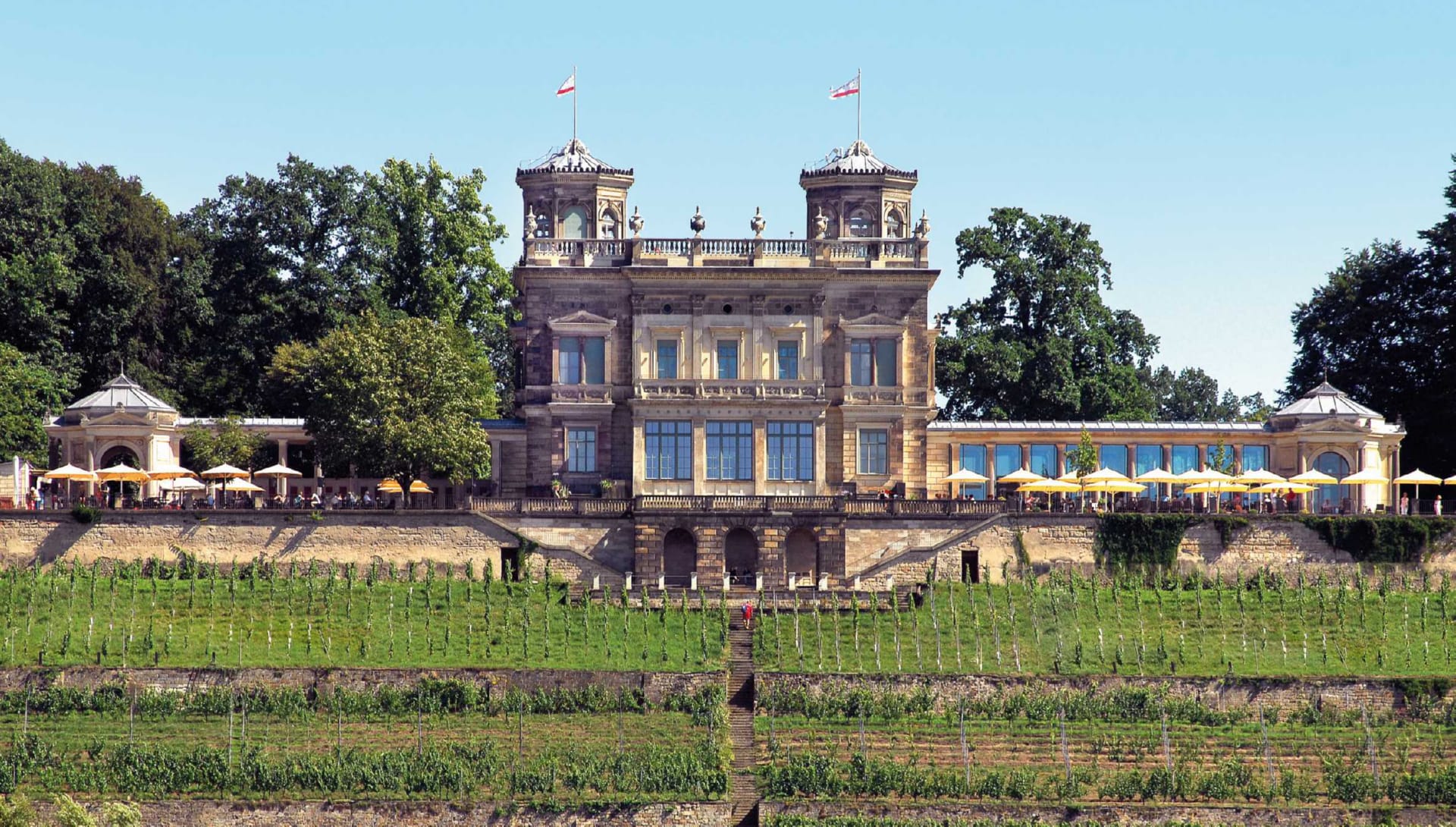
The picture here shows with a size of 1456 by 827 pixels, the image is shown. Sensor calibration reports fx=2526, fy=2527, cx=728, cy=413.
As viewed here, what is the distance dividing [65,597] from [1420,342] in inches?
1726

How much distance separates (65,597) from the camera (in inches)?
2594

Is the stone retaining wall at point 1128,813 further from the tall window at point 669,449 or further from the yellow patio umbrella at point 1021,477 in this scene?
the yellow patio umbrella at point 1021,477

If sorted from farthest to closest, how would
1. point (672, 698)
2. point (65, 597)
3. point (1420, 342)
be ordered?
point (1420, 342) < point (65, 597) < point (672, 698)

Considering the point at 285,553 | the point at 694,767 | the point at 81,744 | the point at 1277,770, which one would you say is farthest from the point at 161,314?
the point at 1277,770

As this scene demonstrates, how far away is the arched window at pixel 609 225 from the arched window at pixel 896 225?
8493mm

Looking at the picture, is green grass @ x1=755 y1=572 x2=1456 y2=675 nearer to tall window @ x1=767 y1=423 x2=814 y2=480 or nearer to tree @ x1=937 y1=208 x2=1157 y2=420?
tall window @ x1=767 y1=423 x2=814 y2=480

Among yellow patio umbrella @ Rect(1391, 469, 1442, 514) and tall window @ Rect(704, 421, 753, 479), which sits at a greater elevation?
tall window @ Rect(704, 421, 753, 479)

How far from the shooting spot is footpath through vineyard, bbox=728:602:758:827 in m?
54.9

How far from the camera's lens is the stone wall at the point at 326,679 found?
2349 inches

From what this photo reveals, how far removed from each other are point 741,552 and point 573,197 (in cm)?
1354

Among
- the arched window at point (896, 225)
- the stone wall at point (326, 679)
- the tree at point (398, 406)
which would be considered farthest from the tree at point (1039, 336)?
the stone wall at point (326, 679)

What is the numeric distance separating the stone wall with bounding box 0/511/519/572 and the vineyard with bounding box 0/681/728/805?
1094 centimetres

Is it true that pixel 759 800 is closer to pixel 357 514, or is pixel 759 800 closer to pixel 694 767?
pixel 694 767

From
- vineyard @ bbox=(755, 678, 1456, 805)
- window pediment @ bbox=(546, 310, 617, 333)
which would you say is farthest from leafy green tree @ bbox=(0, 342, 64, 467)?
vineyard @ bbox=(755, 678, 1456, 805)
